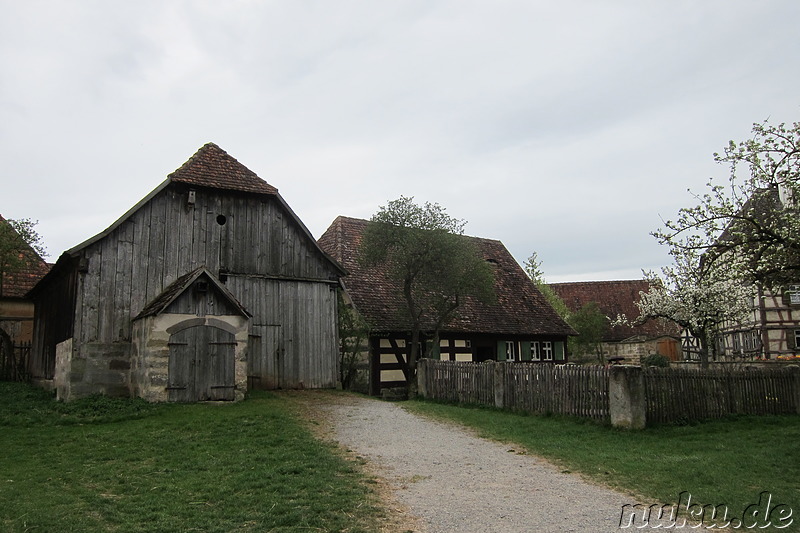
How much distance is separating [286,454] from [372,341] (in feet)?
38.2

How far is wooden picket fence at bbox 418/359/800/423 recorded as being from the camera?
1391cm

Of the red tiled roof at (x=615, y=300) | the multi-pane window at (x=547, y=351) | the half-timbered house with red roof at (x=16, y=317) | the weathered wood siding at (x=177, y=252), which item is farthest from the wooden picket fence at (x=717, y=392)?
the red tiled roof at (x=615, y=300)

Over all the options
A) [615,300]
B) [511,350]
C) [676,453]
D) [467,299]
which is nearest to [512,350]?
[511,350]

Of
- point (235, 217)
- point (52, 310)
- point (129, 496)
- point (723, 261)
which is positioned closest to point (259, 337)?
point (235, 217)

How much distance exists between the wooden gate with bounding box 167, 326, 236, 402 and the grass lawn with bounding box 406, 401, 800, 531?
5215mm

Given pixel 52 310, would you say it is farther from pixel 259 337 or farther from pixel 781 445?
pixel 781 445

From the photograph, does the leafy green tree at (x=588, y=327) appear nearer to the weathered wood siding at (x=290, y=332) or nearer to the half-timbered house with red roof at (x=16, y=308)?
the weathered wood siding at (x=290, y=332)

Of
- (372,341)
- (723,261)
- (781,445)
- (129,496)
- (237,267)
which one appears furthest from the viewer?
(372,341)

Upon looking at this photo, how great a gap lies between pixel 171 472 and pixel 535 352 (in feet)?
66.7

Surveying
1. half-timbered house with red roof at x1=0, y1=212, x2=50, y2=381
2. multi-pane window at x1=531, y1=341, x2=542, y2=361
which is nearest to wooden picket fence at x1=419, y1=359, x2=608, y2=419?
multi-pane window at x1=531, y1=341, x2=542, y2=361

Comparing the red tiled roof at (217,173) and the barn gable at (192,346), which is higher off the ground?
the red tiled roof at (217,173)

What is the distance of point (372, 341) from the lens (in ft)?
72.8

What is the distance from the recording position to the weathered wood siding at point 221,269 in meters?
16.6

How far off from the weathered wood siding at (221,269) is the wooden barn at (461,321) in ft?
8.68
